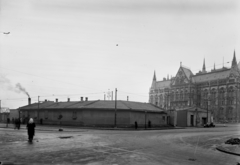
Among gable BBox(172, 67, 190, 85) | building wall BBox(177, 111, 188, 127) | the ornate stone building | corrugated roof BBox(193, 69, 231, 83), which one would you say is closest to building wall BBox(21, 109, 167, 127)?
building wall BBox(177, 111, 188, 127)

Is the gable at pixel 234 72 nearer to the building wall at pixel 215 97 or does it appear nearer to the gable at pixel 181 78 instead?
the building wall at pixel 215 97

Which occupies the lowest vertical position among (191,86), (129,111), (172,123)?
(172,123)

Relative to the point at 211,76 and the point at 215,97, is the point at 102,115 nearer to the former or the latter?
the point at 215,97

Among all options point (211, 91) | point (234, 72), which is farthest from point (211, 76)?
point (234, 72)

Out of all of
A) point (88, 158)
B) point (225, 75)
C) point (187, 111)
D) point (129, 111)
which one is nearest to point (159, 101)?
point (225, 75)

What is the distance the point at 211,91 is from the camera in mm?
119562

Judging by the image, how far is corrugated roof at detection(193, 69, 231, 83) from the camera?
387 feet

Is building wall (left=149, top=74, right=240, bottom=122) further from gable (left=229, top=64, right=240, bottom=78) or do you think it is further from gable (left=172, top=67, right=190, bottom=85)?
gable (left=172, top=67, right=190, bottom=85)

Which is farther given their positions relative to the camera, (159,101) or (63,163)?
(159,101)

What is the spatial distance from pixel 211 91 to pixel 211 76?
1020cm

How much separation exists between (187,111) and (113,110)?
77.7 ft

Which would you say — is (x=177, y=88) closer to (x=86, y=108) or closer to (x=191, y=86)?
(x=191, y=86)

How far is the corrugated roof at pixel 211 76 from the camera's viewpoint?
118m

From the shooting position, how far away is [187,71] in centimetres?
13938
